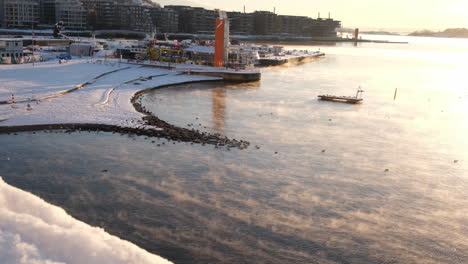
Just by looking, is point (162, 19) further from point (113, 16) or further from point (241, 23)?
point (241, 23)

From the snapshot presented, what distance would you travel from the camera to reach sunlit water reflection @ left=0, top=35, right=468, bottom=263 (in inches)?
472

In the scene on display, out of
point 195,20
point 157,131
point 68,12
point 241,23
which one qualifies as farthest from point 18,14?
point 157,131

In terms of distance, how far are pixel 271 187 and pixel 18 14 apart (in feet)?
481

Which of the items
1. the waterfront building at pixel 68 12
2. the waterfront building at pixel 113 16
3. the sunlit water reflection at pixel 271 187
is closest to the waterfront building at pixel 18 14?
the waterfront building at pixel 68 12

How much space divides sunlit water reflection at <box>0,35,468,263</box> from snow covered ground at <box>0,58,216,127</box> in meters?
2.86

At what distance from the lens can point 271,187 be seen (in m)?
16.1

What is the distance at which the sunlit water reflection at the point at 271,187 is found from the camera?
12.0 metres

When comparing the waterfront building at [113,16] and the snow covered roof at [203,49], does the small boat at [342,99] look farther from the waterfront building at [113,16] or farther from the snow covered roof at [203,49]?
the waterfront building at [113,16]

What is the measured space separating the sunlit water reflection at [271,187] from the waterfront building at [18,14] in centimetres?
13105

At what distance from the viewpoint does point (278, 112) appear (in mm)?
31031

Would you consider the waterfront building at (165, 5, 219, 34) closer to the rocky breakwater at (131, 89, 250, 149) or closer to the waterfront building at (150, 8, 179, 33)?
the waterfront building at (150, 8, 179, 33)

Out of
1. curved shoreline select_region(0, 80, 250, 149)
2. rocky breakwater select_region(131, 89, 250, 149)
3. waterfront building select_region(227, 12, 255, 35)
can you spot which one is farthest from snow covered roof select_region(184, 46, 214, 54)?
waterfront building select_region(227, 12, 255, 35)

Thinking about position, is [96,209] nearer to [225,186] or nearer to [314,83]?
[225,186]

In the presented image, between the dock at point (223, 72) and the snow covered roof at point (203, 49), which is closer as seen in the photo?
the dock at point (223, 72)
